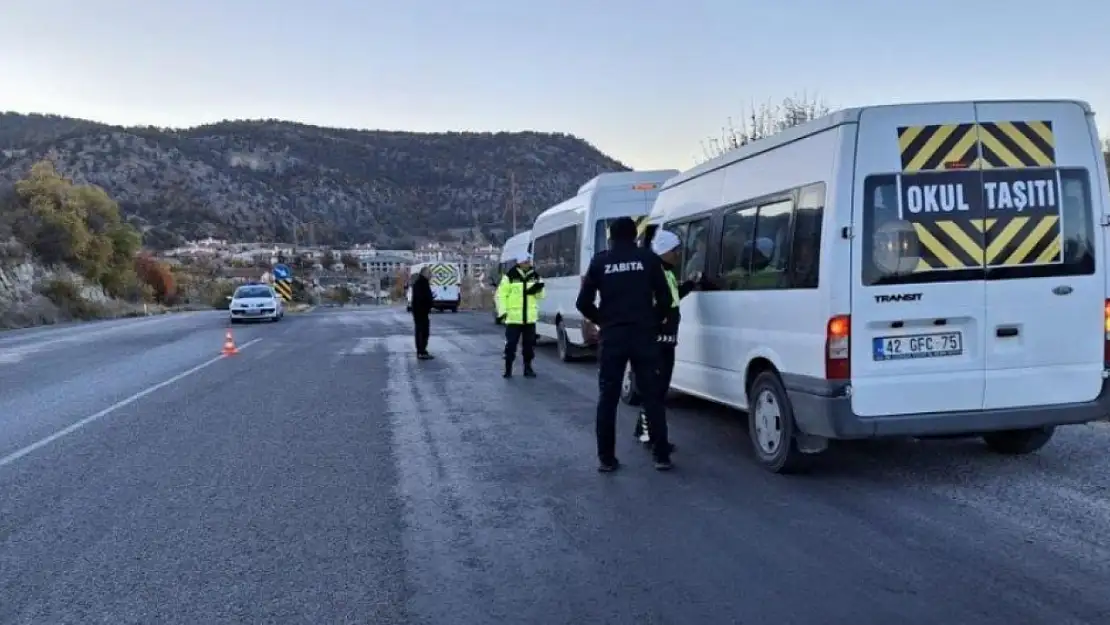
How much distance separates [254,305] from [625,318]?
29065 mm

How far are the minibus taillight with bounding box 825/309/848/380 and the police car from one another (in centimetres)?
3014

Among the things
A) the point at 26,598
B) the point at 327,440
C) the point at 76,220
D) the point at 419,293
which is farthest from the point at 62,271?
the point at 26,598

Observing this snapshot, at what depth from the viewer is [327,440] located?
8.77m

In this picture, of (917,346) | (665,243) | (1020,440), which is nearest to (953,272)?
(917,346)

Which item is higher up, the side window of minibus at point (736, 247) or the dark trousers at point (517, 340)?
the side window of minibus at point (736, 247)

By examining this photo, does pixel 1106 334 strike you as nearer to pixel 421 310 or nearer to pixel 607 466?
pixel 607 466

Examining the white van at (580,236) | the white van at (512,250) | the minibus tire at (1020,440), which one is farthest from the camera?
the white van at (512,250)

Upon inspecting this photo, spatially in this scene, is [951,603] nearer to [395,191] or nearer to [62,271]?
[62,271]

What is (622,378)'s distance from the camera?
23.2 feet

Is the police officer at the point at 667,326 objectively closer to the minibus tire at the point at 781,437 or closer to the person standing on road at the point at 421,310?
the minibus tire at the point at 781,437

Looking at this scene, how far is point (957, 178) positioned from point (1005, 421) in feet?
5.55

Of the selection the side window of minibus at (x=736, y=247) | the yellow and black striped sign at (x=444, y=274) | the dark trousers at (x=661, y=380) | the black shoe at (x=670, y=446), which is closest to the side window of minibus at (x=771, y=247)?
the side window of minibus at (x=736, y=247)

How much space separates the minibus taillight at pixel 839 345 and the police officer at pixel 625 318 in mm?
1367

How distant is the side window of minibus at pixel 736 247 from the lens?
7473mm
